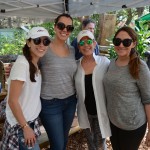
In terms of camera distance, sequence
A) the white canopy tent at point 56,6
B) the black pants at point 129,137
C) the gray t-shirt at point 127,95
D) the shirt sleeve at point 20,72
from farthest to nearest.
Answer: the white canopy tent at point 56,6 < the black pants at point 129,137 < the gray t-shirt at point 127,95 < the shirt sleeve at point 20,72

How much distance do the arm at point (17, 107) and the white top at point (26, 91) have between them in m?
0.06

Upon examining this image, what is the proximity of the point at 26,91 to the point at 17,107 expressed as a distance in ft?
0.49

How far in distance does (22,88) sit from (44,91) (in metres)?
0.47

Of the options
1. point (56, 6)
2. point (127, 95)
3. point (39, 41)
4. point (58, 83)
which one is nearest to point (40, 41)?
point (39, 41)

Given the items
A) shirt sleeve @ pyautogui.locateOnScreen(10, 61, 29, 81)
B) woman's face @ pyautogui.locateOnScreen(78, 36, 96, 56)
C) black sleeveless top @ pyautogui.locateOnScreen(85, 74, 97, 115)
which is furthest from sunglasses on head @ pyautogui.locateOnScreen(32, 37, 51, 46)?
black sleeveless top @ pyautogui.locateOnScreen(85, 74, 97, 115)

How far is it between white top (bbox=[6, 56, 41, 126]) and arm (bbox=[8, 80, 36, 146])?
0.06m

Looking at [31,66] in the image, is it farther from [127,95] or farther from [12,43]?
[12,43]

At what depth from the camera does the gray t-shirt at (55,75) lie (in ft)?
7.75

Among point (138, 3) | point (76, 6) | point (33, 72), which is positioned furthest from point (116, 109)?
point (76, 6)

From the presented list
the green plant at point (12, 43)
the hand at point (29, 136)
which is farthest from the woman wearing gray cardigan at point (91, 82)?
the green plant at point (12, 43)

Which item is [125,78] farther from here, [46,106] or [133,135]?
[46,106]

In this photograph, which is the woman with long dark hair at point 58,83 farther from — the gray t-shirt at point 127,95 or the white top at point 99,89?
the gray t-shirt at point 127,95

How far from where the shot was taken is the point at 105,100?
2.50 meters

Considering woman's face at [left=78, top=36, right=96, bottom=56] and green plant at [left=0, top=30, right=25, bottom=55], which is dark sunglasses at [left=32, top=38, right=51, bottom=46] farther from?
green plant at [left=0, top=30, right=25, bottom=55]
